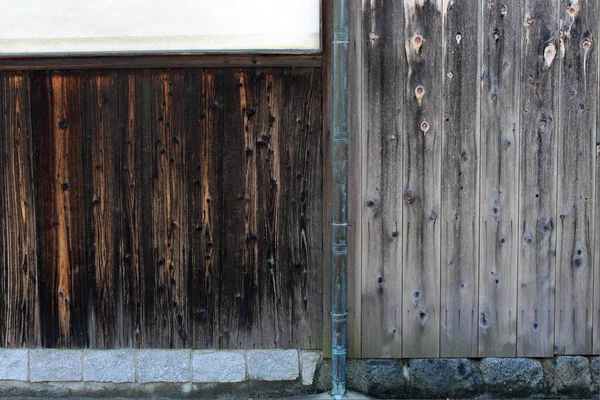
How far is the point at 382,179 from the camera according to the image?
3725 millimetres

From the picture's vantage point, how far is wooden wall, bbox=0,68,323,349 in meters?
3.72

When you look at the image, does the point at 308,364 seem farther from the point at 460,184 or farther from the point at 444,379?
the point at 460,184

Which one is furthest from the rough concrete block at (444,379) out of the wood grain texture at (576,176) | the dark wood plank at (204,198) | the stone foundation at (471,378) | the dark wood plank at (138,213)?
the dark wood plank at (138,213)

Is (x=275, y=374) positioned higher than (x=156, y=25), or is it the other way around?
(x=156, y=25)

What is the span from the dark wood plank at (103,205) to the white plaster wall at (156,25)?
0.26 meters

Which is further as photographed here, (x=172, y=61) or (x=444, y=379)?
(x=444, y=379)

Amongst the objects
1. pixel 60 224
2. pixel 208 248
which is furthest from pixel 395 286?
pixel 60 224

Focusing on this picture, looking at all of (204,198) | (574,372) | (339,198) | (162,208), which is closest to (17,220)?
(162,208)

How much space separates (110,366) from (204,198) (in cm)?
121

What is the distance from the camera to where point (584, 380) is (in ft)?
12.5

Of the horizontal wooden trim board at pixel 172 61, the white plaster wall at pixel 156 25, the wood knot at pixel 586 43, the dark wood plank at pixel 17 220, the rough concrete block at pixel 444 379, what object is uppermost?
the white plaster wall at pixel 156 25

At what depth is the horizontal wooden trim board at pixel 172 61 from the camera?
3.66m

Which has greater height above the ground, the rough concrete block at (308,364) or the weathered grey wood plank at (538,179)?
the weathered grey wood plank at (538,179)

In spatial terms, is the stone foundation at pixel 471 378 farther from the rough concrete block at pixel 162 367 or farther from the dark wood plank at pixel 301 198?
the rough concrete block at pixel 162 367
